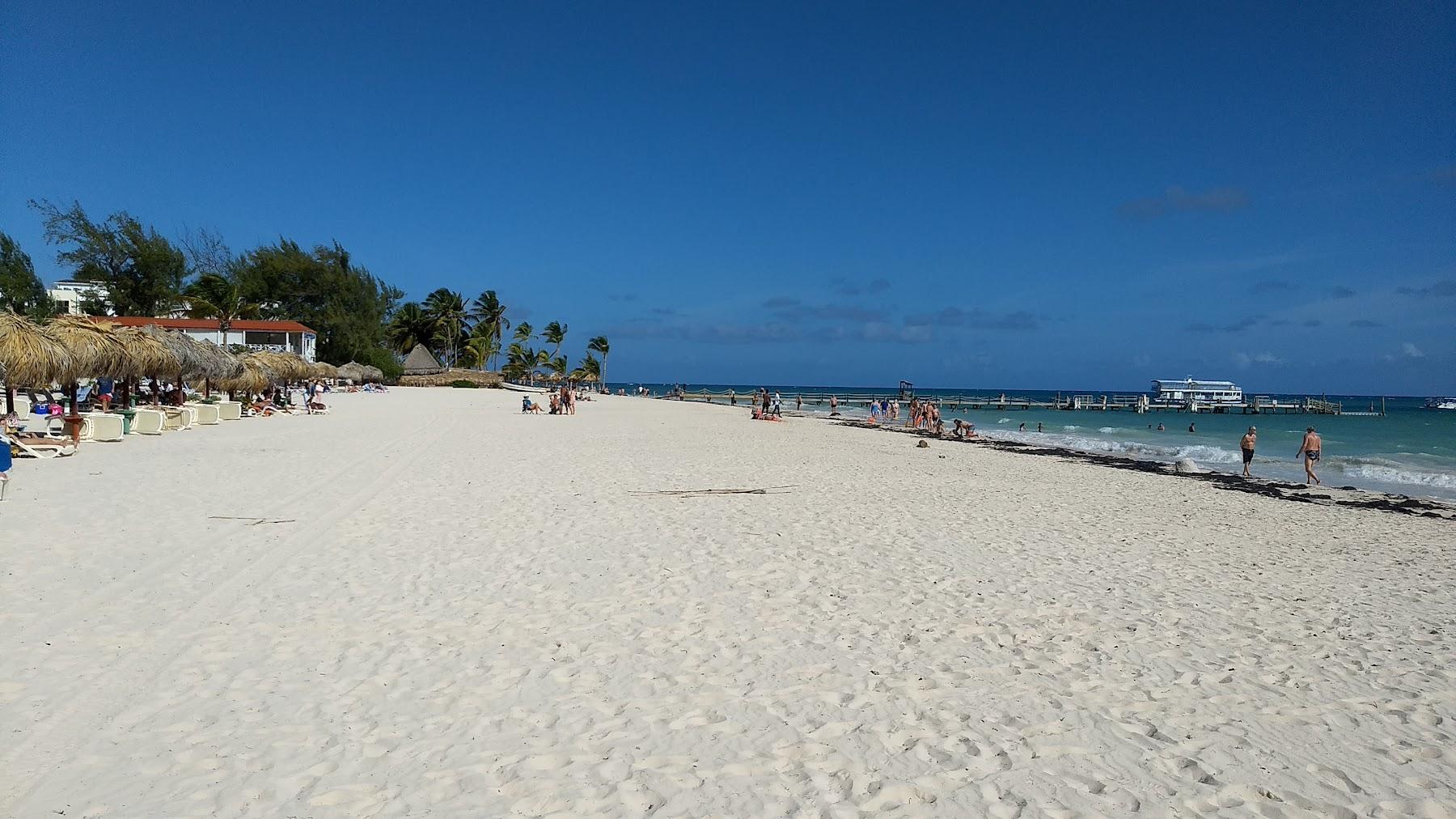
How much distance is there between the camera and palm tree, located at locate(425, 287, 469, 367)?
2908 inches

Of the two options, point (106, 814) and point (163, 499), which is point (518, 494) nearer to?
point (163, 499)

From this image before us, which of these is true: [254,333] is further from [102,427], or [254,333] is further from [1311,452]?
[1311,452]

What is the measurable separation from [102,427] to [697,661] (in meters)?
15.4

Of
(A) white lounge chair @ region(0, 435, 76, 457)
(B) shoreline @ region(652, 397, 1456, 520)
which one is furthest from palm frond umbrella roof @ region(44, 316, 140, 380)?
(B) shoreline @ region(652, 397, 1456, 520)

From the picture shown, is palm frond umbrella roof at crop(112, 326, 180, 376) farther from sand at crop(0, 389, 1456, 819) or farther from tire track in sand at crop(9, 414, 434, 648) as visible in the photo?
tire track in sand at crop(9, 414, 434, 648)

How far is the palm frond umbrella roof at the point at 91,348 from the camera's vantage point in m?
14.8

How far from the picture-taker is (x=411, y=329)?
243 feet

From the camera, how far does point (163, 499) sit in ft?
28.9

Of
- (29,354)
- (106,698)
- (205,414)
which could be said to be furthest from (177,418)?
(106,698)

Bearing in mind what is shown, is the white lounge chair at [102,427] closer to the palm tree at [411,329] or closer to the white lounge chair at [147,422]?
the white lounge chair at [147,422]

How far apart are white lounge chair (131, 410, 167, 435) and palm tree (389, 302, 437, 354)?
59.2 m

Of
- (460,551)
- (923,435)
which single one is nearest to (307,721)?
(460,551)

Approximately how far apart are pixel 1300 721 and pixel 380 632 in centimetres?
494

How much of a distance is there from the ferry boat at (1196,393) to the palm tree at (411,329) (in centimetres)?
6805
